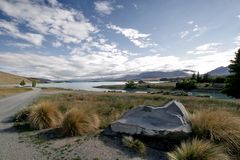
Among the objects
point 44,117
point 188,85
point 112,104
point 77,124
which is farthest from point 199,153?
point 188,85

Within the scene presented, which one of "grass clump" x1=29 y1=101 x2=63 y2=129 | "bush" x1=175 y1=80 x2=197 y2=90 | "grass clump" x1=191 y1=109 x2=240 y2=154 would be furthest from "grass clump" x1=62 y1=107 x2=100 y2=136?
"bush" x1=175 y1=80 x2=197 y2=90

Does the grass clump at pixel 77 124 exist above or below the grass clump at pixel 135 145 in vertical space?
above

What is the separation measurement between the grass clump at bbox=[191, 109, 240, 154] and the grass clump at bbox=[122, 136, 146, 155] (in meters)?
1.87

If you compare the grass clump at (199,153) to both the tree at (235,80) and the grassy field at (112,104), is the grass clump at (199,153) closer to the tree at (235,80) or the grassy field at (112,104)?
the grassy field at (112,104)

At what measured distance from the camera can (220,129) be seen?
6383 millimetres

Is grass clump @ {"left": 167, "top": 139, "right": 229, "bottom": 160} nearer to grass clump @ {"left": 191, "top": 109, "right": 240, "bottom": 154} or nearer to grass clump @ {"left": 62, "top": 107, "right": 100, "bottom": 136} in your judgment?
grass clump @ {"left": 191, "top": 109, "right": 240, "bottom": 154}

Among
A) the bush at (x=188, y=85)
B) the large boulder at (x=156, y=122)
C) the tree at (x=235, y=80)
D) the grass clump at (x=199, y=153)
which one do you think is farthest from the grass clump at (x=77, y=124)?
the bush at (x=188, y=85)

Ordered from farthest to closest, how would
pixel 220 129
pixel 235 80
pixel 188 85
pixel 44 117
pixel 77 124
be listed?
pixel 188 85 → pixel 235 80 → pixel 44 117 → pixel 77 124 → pixel 220 129

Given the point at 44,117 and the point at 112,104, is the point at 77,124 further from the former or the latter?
the point at 112,104

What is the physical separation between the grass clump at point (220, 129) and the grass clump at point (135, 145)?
6.13 feet

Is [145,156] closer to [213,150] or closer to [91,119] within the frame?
[213,150]

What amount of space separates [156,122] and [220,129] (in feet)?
6.97

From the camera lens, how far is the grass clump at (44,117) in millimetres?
9133

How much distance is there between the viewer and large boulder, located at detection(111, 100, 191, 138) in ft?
21.8
